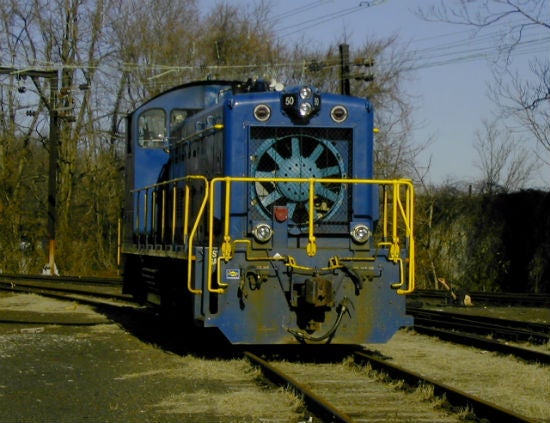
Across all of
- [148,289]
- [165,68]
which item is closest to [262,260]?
[148,289]

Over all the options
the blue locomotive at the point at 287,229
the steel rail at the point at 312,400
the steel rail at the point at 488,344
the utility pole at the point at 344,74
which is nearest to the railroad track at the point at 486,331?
the steel rail at the point at 488,344

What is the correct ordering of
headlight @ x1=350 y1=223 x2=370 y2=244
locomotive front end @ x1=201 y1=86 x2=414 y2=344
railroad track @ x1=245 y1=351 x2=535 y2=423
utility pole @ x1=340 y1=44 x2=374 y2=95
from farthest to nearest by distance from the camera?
utility pole @ x1=340 y1=44 x2=374 y2=95 < headlight @ x1=350 y1=223 x2=370 y2=244 < locomotive front end @ x1=201 y1=86 x2=414 y2=344 < railroad track @ x1=245 y1=351 x2=535 y2=423

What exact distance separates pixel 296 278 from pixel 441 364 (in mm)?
1942

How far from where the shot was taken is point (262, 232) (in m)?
9.63

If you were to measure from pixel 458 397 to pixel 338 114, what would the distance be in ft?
13.4

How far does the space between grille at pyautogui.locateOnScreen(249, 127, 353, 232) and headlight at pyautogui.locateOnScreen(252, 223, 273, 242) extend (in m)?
0.56

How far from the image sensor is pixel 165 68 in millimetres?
36562

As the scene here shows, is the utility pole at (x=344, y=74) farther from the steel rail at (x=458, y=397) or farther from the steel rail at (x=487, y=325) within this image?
A: the steel rail at (x=458, y=397)

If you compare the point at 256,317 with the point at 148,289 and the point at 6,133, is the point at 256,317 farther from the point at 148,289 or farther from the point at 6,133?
the point at 6,133

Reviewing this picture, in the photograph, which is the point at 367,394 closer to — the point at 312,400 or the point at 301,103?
the point at 312,400

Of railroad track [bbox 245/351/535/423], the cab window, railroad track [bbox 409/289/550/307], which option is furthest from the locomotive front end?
railroad track [bbox 409/289/550/307]

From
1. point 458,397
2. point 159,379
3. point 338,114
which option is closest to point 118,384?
point 159,379

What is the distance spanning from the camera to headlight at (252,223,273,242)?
31.6 ft

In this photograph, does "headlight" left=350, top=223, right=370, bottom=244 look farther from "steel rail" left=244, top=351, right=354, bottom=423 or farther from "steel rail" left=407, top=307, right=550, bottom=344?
"steel rail" left=407, top=307, right=550, bottom=344
